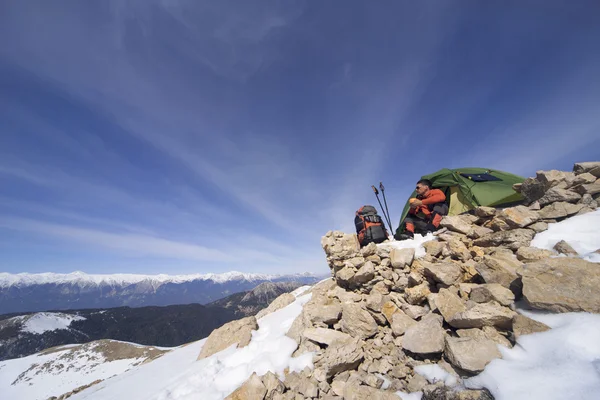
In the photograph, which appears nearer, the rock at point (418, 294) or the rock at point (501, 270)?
the rock at point (501, 270)

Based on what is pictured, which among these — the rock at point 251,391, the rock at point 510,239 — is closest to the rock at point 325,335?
the rock at point 251,391

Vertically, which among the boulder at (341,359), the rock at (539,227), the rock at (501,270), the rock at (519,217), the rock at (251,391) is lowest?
the rock at (251,391)

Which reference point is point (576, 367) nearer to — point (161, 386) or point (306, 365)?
point (306, 365)

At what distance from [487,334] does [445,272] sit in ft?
7.80

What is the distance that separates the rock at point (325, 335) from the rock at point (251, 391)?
6.57 ft

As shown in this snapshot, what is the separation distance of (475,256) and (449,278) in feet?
5.02

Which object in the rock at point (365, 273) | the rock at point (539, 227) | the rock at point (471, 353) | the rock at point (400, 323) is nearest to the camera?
the rock at point (471, 353)

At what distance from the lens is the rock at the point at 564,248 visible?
643 centimetres

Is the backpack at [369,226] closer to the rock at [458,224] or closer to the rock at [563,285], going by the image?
the rock at [458,224]

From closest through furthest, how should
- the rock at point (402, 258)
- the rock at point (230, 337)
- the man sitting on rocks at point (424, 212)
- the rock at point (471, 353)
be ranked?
the rock at point (471, 353) < the rock at point (402, 258) < the rock at point (230, 337) < the man sitting on rocks at point (424, 212)

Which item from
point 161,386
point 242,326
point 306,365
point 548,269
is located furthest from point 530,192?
point 161,386

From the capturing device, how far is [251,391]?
6.57 meters

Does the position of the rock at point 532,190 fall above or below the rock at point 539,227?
above

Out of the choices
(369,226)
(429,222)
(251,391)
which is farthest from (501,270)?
(251,391)
